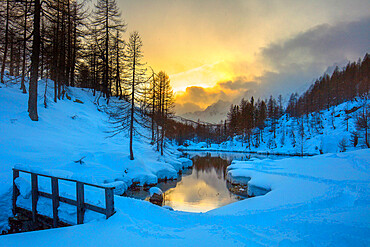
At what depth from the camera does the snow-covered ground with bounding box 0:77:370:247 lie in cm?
448

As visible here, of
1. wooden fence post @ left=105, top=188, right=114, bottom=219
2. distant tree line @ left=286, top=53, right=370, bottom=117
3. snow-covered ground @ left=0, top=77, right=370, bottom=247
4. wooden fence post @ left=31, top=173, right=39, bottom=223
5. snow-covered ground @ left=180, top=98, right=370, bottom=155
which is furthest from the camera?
distant tree line @ left=286, top=53, right=370, bottom=117

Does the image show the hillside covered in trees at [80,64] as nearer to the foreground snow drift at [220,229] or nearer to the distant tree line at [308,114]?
the foreground snow drift at [220,229]

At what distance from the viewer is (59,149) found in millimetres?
13539

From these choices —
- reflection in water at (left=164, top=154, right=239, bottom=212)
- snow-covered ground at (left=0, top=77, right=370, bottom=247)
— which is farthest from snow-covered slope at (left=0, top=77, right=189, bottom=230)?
reflection in water at (left=164, top=154, right=239, bottom=212)

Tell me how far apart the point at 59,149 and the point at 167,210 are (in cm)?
1092

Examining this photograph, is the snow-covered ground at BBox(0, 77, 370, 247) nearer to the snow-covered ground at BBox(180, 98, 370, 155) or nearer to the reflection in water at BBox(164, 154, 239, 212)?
the reflection in water at BBox(164, 154, 239, 212)

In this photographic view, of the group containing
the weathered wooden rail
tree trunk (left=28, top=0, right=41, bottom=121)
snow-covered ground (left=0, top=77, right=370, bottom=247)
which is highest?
tree trunk (left=28, top=0, right=41, bottom=121)

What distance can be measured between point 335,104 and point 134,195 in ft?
268

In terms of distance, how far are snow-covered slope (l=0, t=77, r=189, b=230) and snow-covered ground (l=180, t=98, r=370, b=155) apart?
145 ft

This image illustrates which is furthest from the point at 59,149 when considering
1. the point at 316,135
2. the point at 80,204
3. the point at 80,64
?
the point at 316,135

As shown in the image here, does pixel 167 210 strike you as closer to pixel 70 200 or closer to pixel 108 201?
pixel 108 201

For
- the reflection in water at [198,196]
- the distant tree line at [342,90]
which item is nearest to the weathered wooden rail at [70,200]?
the reflection in water at [198,196]

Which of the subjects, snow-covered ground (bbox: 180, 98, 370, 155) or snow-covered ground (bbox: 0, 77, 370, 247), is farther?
snow-covered ground (bbox: 180, 98, 370, 155)

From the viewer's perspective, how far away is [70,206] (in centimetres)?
592
